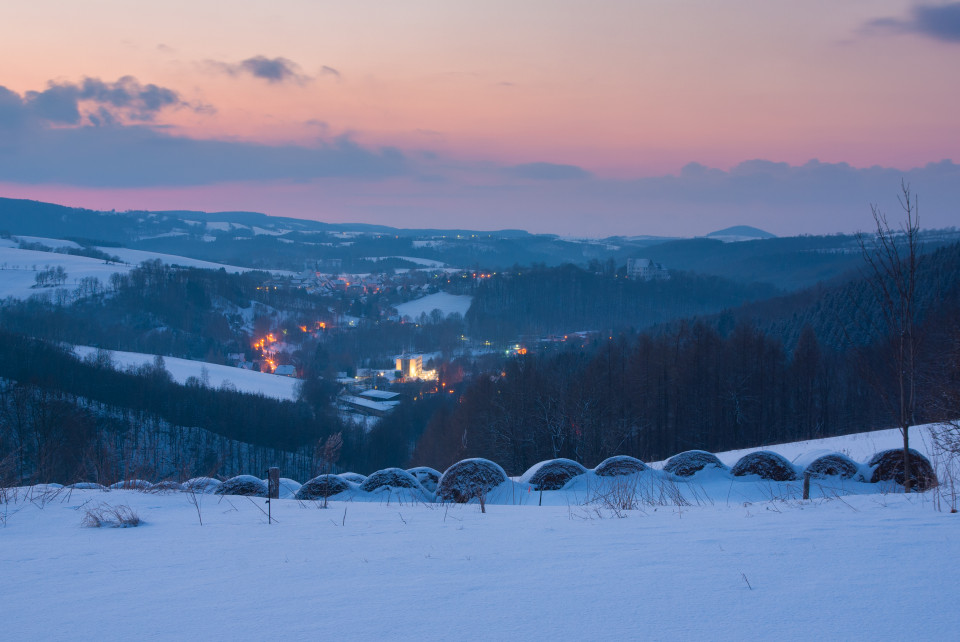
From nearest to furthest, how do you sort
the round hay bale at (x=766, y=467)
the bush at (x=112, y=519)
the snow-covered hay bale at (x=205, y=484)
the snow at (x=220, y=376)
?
1. the bush at (x=112, y=519)
2. the snow-covered hay bale at (x=205, y=484)
3. the round hay bale at (x=766, y=467)
4. the snow at (x=220, y=376)

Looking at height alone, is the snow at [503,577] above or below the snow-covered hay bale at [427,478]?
above

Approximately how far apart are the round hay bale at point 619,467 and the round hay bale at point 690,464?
0.71 metres

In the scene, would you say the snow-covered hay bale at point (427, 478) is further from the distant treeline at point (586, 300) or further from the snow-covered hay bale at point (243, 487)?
the distant treeline at point (586, 300)

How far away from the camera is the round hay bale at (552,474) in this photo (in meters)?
10.6

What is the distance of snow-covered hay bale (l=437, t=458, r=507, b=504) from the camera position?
10.1 metres

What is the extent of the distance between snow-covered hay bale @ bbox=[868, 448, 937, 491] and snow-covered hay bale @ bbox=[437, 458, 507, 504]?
6309 millimetres

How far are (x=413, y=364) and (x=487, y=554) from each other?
84.8 metres

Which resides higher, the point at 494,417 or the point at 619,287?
the point at 619,287

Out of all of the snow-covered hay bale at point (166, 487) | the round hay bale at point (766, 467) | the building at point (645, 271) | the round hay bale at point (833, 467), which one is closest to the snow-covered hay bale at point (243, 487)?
the snow-covered hay bale at point (166, 487)

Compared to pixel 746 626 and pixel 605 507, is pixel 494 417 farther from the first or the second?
pixel 746 626

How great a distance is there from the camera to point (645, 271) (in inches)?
5851

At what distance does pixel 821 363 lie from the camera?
135ft

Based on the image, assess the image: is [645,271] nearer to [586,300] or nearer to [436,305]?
[586,300]

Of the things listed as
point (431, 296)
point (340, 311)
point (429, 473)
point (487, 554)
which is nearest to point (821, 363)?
point (429, 473)
